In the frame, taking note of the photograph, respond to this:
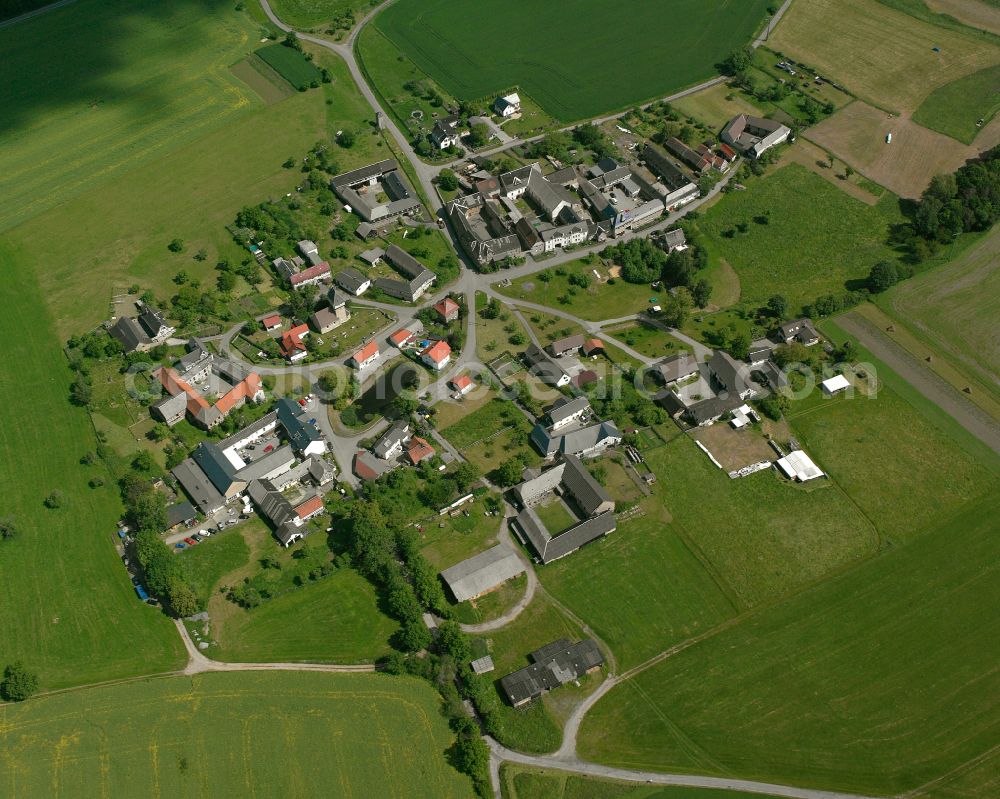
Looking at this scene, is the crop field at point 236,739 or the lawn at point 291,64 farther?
the lawn at point 291,64

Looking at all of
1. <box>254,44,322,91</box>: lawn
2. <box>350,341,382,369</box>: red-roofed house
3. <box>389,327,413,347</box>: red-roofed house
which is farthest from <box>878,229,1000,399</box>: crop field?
<box>254,44,322,91</box>: lawn

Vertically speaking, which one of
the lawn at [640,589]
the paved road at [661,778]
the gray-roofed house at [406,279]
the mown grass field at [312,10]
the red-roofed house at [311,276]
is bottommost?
the paved road at [661,778]

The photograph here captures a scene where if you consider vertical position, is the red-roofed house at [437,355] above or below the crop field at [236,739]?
above

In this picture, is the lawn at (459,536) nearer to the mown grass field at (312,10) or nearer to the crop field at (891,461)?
the crop field at (891,461)

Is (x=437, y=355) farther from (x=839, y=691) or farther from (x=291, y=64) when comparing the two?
(x=291, y=64)

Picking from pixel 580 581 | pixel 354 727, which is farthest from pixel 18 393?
pixel 580 581

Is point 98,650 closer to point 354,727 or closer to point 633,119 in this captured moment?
point 354,727

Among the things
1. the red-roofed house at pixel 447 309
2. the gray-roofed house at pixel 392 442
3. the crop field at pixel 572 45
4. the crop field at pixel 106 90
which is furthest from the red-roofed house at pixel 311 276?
the crop field at pixel 572 45

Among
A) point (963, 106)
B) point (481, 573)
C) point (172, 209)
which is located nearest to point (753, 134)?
point (963, 106)
